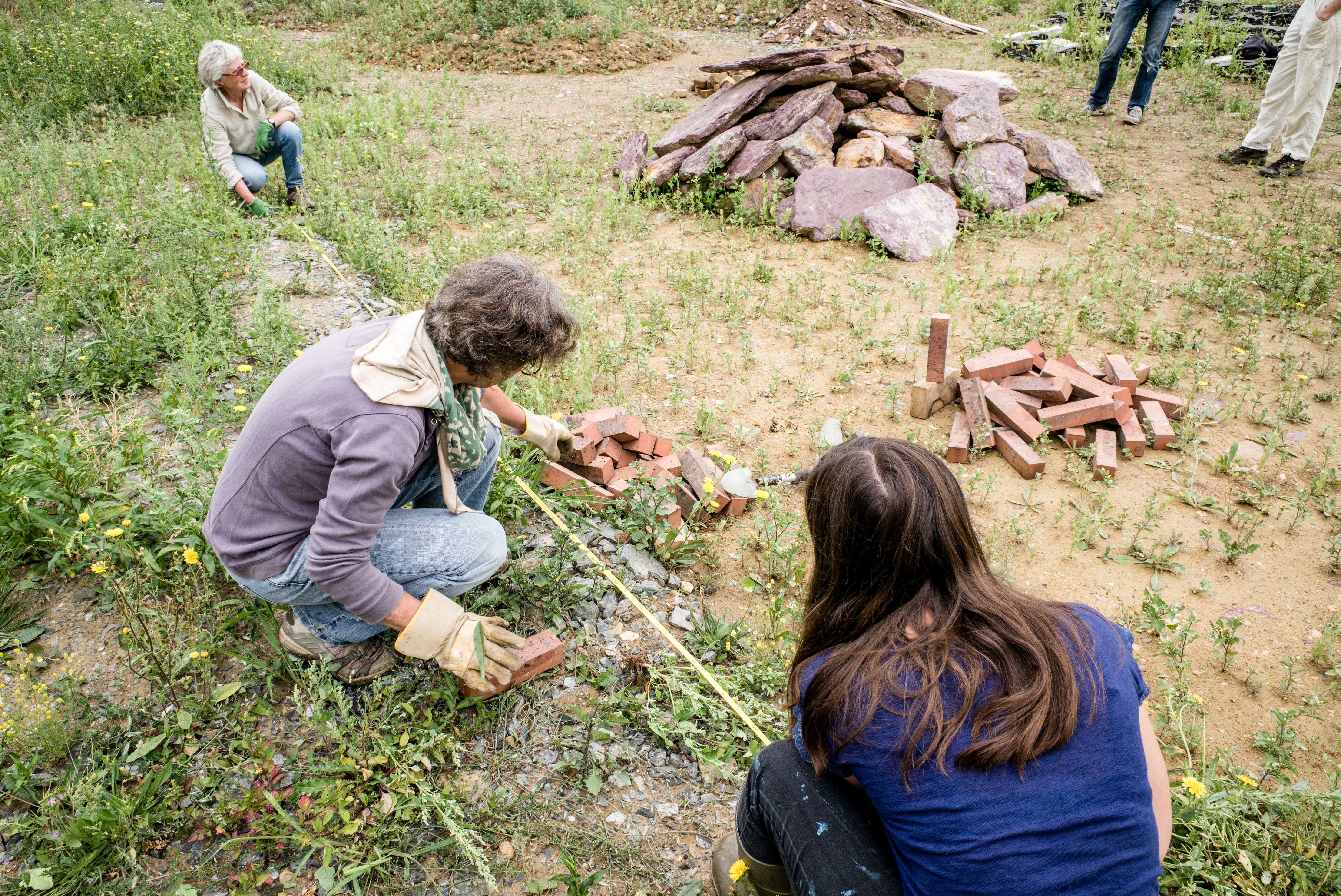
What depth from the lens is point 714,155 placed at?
6.58 meters

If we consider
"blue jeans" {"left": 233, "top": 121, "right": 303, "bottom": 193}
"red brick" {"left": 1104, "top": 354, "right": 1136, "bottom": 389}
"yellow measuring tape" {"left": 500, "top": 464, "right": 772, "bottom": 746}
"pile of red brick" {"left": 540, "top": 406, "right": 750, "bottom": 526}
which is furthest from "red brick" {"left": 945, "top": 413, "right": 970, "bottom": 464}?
"blue jeans" {"left": 233, "top": 121, "right": 303, "bottom": 193}

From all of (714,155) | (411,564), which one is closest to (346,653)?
(411,564)

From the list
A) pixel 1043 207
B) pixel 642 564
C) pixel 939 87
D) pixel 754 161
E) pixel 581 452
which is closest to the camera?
pixel 642 564

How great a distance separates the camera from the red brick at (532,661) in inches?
96.1

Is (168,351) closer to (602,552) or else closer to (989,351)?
(602,552)

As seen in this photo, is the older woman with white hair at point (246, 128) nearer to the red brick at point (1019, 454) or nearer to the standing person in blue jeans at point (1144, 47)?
the red brick at point (1019, 454)

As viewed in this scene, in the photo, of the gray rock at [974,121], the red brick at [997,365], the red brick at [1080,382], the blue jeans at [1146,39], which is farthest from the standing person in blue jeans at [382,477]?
the blue jeans at [1146,39]

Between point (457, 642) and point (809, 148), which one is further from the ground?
point (809, 148)

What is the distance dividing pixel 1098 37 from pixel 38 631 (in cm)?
1248

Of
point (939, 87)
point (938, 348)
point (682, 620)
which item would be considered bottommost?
point (682, 620)

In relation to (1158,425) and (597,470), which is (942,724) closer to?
(597,470)

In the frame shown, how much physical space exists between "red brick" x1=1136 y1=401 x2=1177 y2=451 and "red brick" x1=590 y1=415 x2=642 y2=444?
2.60 metres

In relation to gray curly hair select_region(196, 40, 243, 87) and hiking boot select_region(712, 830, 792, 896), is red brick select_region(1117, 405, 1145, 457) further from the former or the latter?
gray curly hair select_region(196, 40, 243, 87)

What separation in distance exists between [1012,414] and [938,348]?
50 cm
